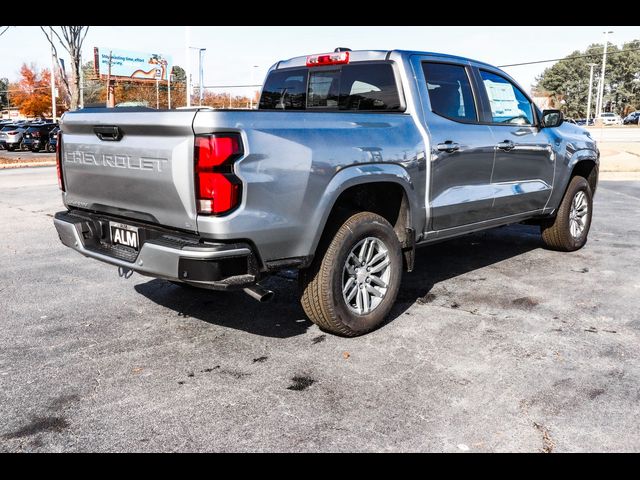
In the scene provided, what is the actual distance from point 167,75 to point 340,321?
194 ft

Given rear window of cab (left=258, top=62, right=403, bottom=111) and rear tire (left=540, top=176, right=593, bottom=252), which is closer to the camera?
rear window of cab (left=258, top=62, right=403, bottom=111)

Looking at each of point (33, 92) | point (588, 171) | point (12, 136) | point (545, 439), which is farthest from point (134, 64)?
point (545, 439)

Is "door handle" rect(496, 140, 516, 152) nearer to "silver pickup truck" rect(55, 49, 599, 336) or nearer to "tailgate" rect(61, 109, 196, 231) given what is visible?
"silver pickup truck" rect(55, 49, 599, 336)

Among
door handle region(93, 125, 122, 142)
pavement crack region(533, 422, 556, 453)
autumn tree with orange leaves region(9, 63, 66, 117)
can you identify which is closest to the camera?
pavement crack region(533, 422, 556, 453)

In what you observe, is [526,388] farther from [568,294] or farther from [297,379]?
[568,294]

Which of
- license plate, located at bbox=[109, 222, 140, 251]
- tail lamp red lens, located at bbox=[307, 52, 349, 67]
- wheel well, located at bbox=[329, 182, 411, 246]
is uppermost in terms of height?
tail lamp red lens, located at bbox=[307, 52, 349, 67]

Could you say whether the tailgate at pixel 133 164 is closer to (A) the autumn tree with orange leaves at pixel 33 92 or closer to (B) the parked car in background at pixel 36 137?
(B) the parked car in background at pixel 36 137

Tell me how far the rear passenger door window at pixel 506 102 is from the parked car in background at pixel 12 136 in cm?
2978

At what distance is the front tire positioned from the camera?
12.4 feet

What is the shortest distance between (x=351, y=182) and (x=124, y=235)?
1457mm

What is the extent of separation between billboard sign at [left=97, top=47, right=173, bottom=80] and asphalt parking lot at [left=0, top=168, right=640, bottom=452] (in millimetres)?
54048

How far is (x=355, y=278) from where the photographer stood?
4023mm

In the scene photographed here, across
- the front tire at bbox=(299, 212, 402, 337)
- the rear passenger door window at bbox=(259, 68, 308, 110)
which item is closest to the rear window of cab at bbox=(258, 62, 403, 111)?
the rear passenger door window at bbox=(259, 68, 308, 110)

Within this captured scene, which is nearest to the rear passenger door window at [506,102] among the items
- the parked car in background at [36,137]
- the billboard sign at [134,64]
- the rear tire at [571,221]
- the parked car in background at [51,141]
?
the rear tire at [571,221]
